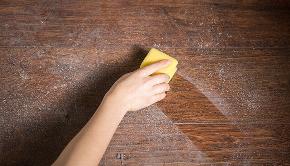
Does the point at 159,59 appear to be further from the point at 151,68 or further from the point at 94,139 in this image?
the point at 94,139

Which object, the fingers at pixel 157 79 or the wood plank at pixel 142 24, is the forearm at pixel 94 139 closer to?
the fingers at pixel 157 79

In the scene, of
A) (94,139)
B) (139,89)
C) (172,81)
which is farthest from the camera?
(172,81)

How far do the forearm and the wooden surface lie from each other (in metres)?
0.12

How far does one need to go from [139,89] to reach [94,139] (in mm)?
180

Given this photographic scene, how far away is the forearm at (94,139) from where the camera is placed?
705mm

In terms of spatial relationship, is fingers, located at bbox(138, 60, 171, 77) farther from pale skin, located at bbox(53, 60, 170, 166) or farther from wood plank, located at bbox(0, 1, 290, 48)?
wood plank, located at bbox(0, 1, 290, 48)

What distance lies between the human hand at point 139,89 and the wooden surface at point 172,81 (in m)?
0.06

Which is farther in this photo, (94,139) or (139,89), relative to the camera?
(139,89)

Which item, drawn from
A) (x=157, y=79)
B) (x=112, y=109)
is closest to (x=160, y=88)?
(x=157, y=79)

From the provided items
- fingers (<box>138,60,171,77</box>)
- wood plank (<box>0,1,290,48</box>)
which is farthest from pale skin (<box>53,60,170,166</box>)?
wood plank (<box>0,1,290,48</box>)

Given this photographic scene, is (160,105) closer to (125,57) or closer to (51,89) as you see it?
(125,57)

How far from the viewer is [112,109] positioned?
80cm

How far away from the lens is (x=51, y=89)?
0.91 m

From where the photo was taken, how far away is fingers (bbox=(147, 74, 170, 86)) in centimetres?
85
